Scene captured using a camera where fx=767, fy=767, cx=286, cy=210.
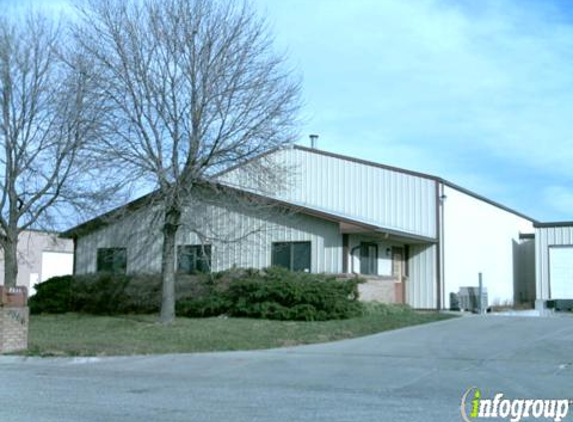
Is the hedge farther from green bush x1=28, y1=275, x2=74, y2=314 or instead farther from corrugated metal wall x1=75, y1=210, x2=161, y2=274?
corrugated metal wall x1=75, y1=210, x2=161, y2=274

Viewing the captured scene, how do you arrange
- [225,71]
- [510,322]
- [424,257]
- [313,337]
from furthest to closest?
[424,257]
[510,322]
[225,71]
[313,337]

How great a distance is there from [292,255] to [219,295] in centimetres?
404

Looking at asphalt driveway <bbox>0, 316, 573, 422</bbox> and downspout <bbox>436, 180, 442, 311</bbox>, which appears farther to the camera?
downspout <bbox>436, 180, 442, 311</bbox>

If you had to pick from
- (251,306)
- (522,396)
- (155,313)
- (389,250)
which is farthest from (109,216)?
(522,396)

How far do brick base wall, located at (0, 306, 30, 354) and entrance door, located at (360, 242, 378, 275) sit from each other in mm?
12921

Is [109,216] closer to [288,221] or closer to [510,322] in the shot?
[288,221]

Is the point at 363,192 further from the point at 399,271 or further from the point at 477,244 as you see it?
the point at 477,244

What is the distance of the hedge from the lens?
2273 cm

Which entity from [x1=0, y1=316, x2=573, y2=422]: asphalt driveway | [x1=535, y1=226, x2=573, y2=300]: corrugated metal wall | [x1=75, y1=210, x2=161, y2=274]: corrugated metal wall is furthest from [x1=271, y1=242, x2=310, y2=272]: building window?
[x1=535, y1=226, x2=573, y2=300]: corrugated metal wall

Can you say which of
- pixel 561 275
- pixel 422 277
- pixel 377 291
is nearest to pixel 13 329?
pixel 377 291

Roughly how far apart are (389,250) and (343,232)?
153 inches

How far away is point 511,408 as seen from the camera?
33.5ft

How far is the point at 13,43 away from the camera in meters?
25.2

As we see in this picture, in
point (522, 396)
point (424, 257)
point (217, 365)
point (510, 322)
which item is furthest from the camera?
point (424, 257)
